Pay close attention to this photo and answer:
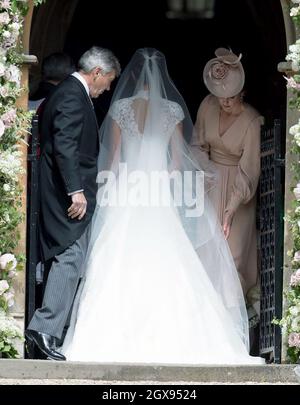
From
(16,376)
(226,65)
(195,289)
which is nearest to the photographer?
(16,376)

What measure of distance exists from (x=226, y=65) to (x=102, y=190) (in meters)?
1.28

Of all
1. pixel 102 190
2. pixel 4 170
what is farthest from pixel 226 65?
pixel 4 170

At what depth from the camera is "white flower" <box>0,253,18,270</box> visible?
9742 mm

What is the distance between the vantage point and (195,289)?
33.5ft

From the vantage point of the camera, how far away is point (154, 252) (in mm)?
10297

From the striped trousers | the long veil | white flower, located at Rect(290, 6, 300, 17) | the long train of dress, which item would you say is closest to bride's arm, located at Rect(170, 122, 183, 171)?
the long veil

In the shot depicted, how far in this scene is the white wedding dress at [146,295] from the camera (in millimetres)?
9977

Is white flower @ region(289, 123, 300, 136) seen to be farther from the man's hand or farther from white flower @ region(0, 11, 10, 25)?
white flower @ region(0, 11, 10, 25)

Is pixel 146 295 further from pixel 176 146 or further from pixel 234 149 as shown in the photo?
pixel 234 149

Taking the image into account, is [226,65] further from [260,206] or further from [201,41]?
[201,41]

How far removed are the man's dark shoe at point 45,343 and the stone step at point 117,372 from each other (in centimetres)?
20

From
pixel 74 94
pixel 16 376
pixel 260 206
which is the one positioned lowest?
pixel 16 376

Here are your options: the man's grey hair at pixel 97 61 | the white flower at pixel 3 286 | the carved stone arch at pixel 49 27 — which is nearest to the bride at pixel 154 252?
the man's grey hair at pixel 97 61

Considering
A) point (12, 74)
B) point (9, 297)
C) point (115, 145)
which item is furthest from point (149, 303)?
point (12, 74)
